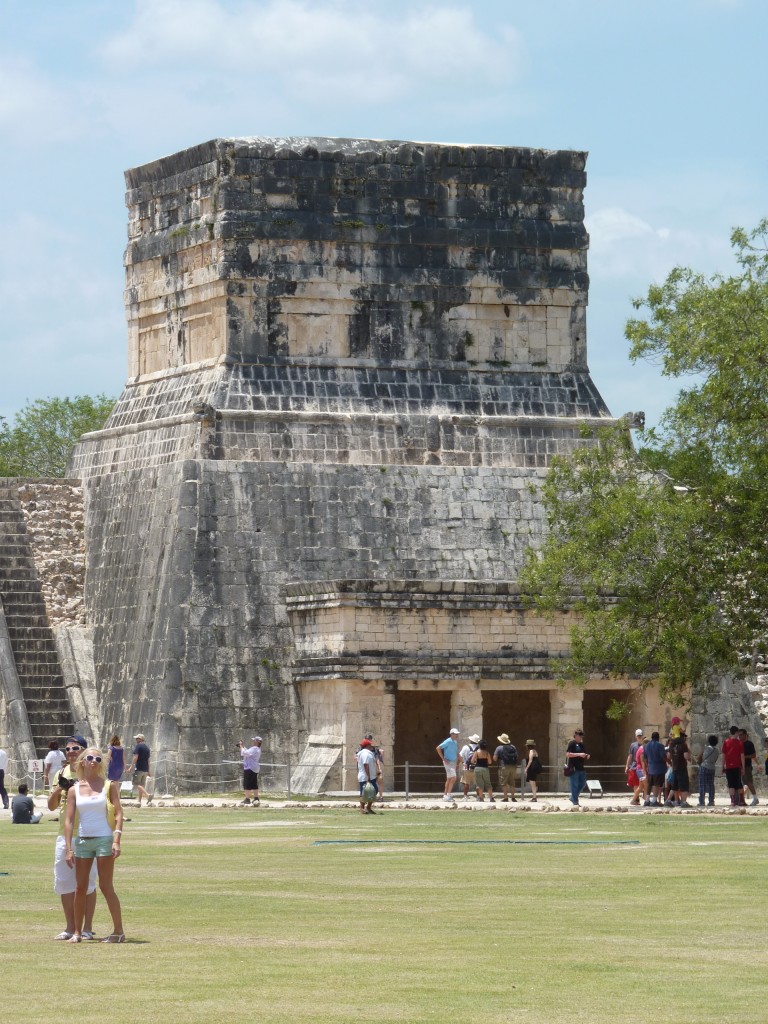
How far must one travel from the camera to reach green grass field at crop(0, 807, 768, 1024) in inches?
456

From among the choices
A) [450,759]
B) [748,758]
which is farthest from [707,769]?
[450,759]

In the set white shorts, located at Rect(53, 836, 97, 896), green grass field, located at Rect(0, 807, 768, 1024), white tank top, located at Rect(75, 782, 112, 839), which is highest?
white tank top, located at Rect(75, 782, 112, 839)

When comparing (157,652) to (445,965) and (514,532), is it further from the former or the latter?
(445,965)

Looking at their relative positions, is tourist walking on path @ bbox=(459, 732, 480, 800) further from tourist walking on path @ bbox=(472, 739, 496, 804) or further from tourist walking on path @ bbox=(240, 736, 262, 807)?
tourist walking on path @ bbox=(240, 736, 262, 807)

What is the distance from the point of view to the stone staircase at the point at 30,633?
36.9 m

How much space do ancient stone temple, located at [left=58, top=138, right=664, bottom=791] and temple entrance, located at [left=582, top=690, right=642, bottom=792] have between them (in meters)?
0.07

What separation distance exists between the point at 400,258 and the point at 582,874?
21104 mm

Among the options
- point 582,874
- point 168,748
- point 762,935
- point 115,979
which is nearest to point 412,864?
point 582,874

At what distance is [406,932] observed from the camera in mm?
14594

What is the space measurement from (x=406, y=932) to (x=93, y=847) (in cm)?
Result: 206

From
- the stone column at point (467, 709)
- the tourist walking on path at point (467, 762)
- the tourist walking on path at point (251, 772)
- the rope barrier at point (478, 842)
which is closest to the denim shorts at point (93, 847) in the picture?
the rope barrier at point (478, 842)

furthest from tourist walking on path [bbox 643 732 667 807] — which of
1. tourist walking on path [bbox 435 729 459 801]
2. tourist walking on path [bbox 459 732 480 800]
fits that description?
tourist walking on path [bbox 459 732 480 800]

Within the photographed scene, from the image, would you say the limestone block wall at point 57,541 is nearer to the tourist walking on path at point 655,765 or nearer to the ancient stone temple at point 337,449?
the ancient stone temple at point 337,449

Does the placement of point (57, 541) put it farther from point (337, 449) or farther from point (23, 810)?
point (23, 810)
